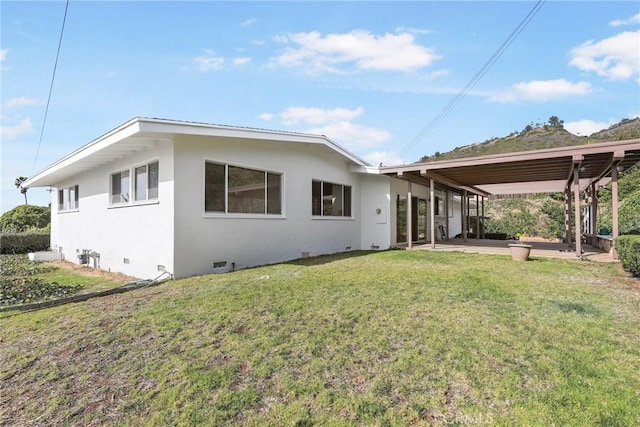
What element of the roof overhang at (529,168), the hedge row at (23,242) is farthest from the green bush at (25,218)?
the roof overhang at (529,168)

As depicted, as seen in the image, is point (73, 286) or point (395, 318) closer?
point (395, 318)

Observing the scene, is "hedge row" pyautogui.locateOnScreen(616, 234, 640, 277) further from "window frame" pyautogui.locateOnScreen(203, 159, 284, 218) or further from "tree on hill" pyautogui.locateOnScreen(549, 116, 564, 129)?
"tree on hill" pyautogui.locateOnScreen(549, 116, 564, 129)

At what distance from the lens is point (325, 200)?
11.5m

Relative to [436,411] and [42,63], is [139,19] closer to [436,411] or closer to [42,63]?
[42,63]

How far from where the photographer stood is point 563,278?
6.52 meters

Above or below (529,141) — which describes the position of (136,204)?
below

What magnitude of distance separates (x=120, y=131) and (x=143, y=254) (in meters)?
2.88

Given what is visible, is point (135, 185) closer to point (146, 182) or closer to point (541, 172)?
point (146, 182)

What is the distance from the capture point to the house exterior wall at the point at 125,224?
754 cm

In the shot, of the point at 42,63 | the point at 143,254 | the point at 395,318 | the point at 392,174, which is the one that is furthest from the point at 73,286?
the point at 392,174

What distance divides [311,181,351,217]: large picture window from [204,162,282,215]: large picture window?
1.57 meters

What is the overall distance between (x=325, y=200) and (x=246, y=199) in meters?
3.38

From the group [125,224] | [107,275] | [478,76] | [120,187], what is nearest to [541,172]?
[478,76]

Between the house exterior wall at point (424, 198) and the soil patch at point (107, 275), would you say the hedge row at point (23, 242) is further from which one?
the house exterior wall at point (424, 198)
